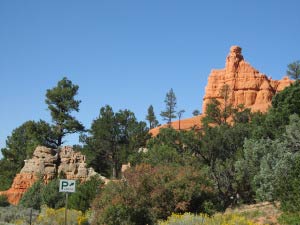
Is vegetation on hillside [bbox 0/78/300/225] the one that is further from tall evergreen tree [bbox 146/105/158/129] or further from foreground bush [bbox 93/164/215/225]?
tall evergreen tree [bbox 146/105/158/129]

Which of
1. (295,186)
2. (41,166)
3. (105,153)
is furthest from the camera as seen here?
(105,153)

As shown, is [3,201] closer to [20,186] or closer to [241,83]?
[20,186]

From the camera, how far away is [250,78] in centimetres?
10112

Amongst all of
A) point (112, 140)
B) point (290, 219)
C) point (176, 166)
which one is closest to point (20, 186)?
point (112, 140)

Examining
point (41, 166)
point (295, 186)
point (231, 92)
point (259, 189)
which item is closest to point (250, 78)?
point (231, 92)

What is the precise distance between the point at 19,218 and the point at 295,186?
1446cm

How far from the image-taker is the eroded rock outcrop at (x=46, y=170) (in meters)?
40.6

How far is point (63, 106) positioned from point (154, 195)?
33.3m

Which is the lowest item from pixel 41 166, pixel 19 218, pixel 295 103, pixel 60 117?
pixel 19 218

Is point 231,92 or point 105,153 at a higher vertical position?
point 231,92

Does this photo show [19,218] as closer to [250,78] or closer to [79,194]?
[79,194]

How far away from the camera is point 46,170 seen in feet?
135

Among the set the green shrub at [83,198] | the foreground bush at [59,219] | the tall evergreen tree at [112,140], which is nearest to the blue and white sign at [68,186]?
the foreground bush at [59,219]

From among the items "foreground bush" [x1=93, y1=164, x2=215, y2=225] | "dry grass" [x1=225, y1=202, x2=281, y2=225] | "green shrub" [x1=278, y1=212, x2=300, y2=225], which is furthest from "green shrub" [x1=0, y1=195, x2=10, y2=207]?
"green shrub" [x1=278, y1=212, x2=300, y2=225]
